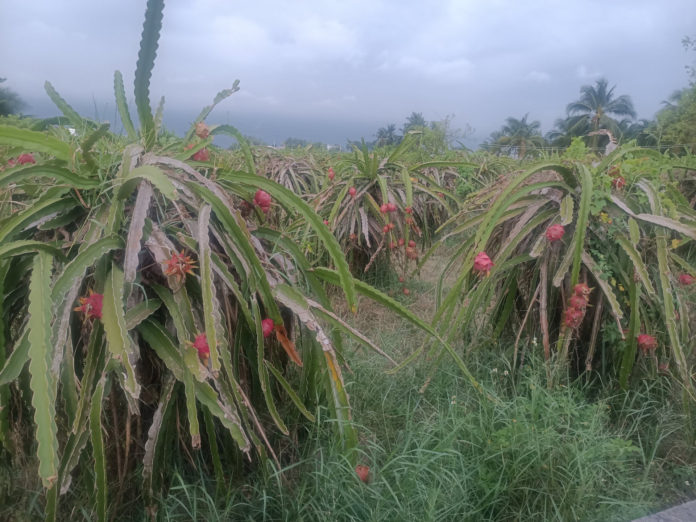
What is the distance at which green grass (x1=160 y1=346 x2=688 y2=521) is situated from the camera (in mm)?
1437

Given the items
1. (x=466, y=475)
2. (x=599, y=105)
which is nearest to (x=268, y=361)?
(x=466, y=475)

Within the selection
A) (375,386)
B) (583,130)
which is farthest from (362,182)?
(583,130)

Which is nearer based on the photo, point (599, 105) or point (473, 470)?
point (473, 470)

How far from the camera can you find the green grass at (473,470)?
1.44 meters

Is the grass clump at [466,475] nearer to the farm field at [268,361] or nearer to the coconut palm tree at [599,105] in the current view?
the farm field at [268,361]

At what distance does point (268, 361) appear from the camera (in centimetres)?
158

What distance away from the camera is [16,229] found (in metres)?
1.36

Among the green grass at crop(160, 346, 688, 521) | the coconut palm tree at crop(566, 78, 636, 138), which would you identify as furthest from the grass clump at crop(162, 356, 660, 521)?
the coconut palm tree at crop(566, 78, 636, 138)

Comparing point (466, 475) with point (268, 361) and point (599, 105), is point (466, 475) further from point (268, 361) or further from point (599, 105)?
point (599, 105)

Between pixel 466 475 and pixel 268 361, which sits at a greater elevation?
pixel 268 361

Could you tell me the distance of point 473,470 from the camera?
1.61 m

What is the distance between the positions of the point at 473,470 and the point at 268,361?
72cm

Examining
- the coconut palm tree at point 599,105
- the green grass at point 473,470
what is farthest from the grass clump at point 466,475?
the coconut palm tree at point 599,105

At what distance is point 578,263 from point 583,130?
39182 millimetres
